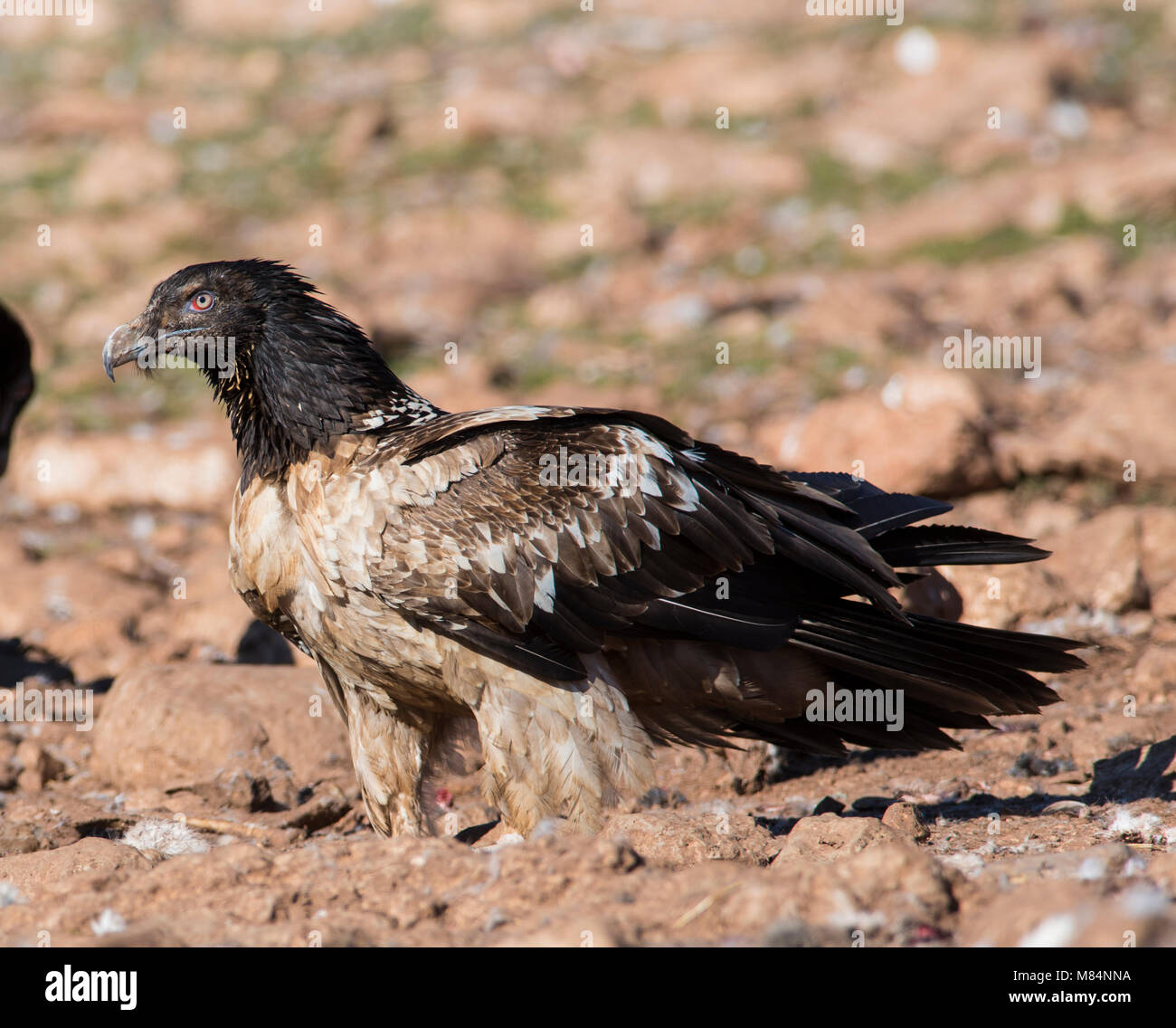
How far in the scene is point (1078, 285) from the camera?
1230 cm

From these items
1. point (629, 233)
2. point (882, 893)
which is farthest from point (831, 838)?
point (629, 233)

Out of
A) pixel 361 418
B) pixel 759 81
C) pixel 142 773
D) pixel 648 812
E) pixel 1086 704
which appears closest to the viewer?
pixel 648 812

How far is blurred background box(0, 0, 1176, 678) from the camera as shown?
28.1 ft

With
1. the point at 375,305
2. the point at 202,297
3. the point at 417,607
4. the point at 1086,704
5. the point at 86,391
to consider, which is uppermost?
the point at 375,305

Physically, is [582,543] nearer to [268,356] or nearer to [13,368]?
[268,356]

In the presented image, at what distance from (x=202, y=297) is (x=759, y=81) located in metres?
13.6

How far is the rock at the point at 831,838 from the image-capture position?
427 cm

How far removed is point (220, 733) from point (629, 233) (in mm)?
9300

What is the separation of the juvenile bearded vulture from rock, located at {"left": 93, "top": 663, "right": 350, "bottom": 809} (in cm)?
88

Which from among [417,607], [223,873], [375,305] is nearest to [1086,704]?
[417,607]

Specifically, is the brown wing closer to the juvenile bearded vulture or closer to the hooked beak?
the juvenile bearded vulture

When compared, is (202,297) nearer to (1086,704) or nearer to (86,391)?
(1086,704)

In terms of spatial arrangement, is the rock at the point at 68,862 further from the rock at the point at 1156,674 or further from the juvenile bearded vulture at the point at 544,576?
the rock at the point at 1156,674

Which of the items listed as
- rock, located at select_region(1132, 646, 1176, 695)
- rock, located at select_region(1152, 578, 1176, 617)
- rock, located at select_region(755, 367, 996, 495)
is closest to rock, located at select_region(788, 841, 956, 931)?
rock, located at select_region(1132, 646, 1176, 695)
